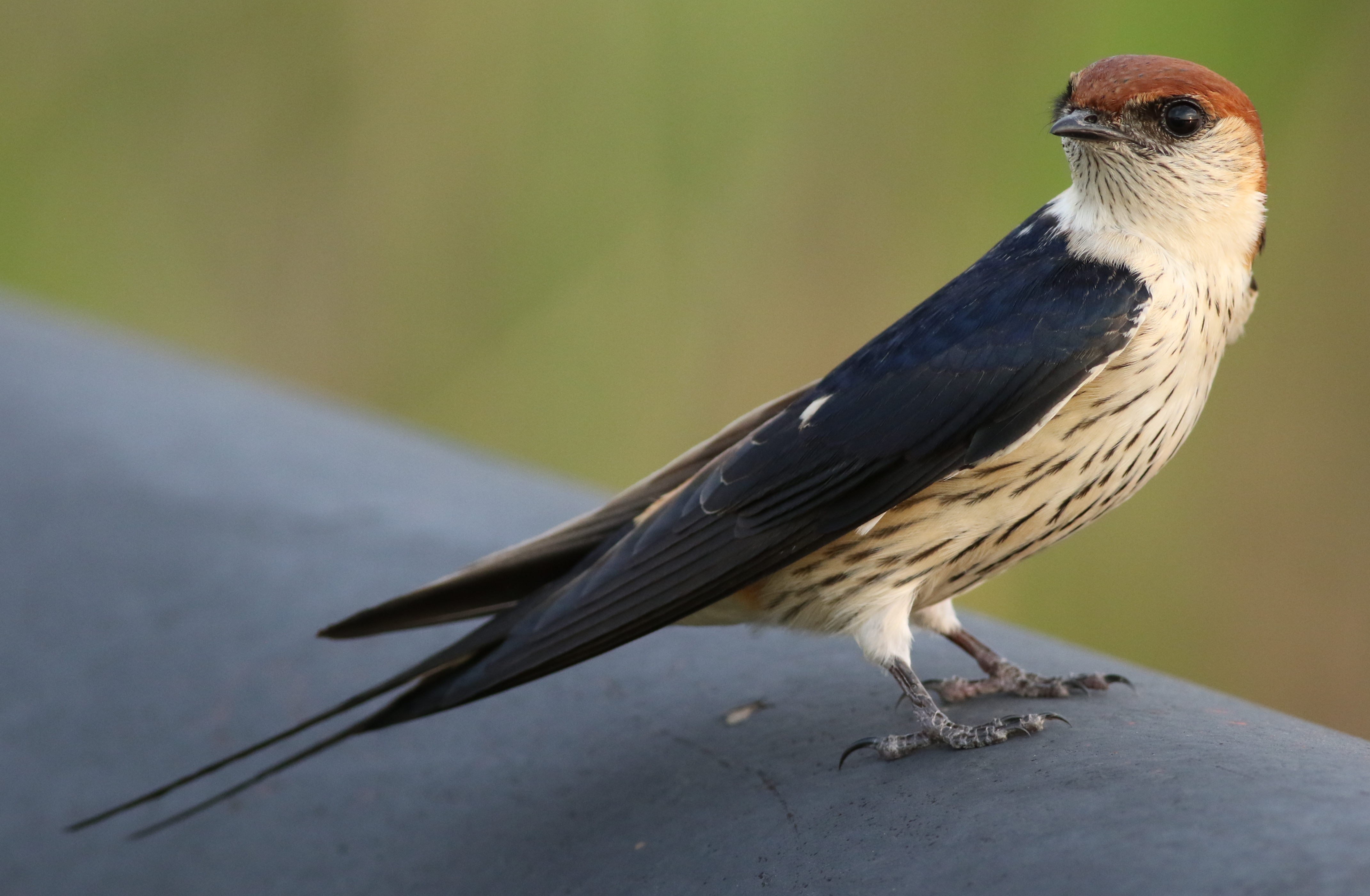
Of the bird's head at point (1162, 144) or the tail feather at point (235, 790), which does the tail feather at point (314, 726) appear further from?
the bird's head at point (1162, 144)

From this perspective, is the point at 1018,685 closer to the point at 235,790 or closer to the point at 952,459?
the point at 952,459

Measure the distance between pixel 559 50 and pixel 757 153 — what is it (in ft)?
1.69

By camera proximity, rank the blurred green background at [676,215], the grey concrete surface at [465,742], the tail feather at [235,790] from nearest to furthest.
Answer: the grey concrete surface at [465,742], the tail feather at [235,790], the blurred green background at [676,215]

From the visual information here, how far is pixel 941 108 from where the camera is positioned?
2771 mm

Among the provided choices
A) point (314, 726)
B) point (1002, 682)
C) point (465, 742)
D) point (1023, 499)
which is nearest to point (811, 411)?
point (1023, 499)

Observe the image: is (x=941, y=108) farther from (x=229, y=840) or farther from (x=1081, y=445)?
(x=229, y=840)

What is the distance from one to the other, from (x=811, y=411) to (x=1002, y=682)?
34 cm

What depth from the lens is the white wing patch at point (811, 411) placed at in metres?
1.35

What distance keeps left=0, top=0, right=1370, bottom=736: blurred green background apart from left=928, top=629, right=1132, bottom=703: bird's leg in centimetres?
116

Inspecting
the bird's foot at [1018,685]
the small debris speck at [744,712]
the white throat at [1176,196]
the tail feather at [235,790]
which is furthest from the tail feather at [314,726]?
the white throat at [1176,196]

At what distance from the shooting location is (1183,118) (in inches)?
53.7

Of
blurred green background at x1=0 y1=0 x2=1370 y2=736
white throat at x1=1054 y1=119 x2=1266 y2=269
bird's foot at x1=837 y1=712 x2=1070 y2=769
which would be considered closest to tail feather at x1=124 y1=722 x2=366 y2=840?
bird's foot at x1=837 y1=712 x2=1070 y2=769

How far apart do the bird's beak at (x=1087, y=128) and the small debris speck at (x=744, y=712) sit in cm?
61

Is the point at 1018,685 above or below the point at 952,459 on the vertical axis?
below
